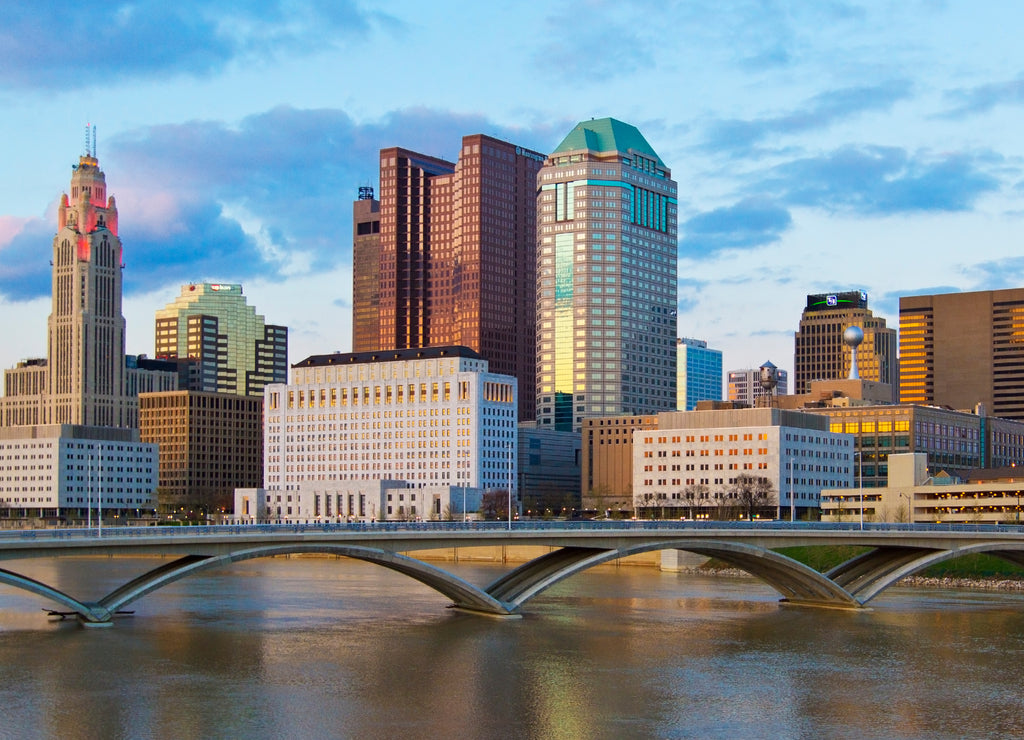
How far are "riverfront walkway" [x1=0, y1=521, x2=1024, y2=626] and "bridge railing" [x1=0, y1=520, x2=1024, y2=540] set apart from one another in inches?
5.3

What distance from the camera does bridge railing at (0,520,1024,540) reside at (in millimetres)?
90188

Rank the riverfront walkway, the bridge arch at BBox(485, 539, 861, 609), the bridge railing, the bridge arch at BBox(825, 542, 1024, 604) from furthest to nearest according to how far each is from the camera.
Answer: the bridge arch at BBox(825, 542, 1024, 604) < the bridge arch at BBox(485, 539, 861, 609) < the bridge railing < the riverfront walkway

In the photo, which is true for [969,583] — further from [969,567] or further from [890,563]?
[890,563]

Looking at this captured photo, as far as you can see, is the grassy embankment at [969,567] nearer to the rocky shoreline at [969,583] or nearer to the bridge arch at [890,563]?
the rocky shoreline at [969,583]

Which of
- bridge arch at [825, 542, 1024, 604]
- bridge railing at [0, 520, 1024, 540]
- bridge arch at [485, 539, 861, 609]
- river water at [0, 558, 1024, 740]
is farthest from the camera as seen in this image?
bridge arch at [825, 542, 1024, 604]

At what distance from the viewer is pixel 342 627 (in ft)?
322

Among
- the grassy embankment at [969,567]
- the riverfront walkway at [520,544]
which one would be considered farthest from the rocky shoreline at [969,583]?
the riverfront walkway at [520,544]

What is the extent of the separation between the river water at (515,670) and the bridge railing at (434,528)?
6.19 metres

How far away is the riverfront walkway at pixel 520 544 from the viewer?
88.8 metres

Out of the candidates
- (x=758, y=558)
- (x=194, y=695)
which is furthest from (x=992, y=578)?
(x=194, y=695)

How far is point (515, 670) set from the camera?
79062 millimetres

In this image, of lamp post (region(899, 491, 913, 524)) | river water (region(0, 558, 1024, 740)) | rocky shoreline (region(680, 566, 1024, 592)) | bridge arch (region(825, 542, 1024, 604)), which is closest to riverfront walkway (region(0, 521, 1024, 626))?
bridge arch (region(825, 542, 1024, 604))

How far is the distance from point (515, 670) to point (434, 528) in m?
23.4

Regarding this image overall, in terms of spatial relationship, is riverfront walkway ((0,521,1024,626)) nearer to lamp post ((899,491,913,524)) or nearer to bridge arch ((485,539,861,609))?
bridge arch ((485,539,861,609))
